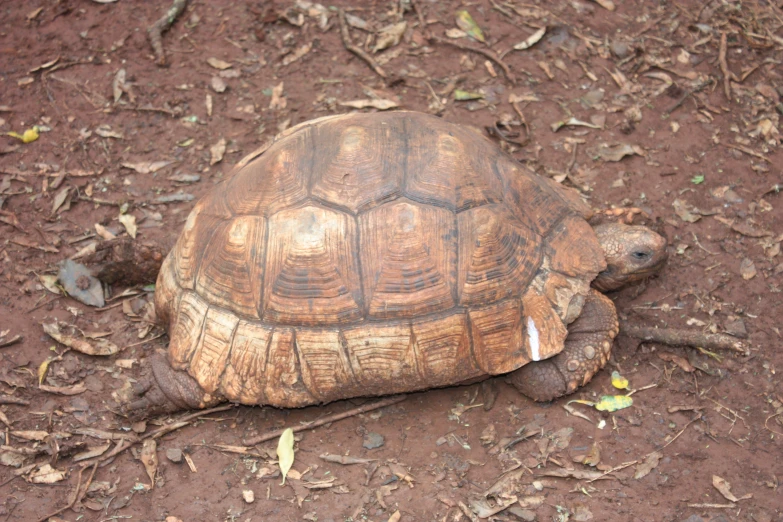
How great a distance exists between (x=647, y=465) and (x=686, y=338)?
41.0 inches

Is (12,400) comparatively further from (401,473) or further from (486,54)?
(486,54)

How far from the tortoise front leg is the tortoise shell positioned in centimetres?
23

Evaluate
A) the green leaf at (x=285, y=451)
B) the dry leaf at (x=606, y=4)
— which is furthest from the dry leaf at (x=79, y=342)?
the dry leaf at (x=606, y=4)

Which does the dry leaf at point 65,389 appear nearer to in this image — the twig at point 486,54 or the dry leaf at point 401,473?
the dry leaf at point 401,473

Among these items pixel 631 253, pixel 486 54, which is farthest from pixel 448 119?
pixel 631 253

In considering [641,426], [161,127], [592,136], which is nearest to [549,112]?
[592,136]

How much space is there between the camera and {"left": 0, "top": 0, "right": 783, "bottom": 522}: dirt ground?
4.41 metres

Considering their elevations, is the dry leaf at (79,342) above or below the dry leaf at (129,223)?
below

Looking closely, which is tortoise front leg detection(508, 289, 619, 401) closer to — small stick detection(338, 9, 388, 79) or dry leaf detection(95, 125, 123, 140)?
small stick detection(338, 9, 388, 79)

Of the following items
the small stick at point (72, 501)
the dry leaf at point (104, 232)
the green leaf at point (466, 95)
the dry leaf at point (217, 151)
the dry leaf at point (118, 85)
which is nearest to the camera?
the small stick at point (72, 501)

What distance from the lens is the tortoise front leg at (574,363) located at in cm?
475

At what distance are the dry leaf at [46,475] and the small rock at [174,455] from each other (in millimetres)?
661

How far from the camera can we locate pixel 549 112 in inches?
267

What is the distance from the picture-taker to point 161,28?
7.39 m
